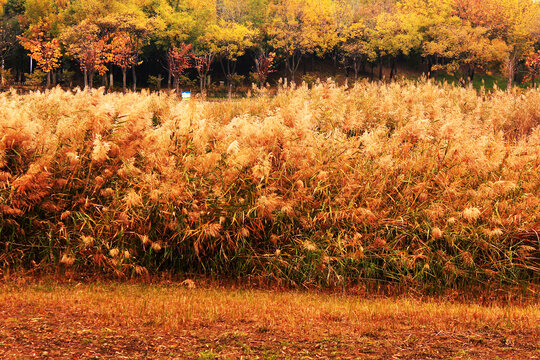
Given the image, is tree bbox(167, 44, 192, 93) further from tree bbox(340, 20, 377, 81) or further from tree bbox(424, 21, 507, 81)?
tree bbox(424, 21, 507, 81)

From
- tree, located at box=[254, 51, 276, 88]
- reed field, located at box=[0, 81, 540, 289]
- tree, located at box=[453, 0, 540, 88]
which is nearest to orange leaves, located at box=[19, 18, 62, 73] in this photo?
tree, located at box=[254, 51, 276, 88]

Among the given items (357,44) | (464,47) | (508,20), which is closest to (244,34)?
(357,44)

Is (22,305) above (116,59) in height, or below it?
below

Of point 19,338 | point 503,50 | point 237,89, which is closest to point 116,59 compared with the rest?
point 237,89

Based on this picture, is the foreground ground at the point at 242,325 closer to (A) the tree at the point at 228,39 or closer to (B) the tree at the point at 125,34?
(B) the tree at the point at 125,34

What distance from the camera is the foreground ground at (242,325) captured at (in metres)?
4.45

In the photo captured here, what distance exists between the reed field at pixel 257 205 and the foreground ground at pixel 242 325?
56cm

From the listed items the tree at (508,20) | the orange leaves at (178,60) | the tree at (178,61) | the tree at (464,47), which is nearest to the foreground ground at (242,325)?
the tree at (178,61)

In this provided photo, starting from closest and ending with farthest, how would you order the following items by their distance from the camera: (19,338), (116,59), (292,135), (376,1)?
(19,338) → (292,135) → (116,59) → (376,1)

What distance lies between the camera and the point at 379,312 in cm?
554

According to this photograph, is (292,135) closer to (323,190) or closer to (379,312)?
(323,190)

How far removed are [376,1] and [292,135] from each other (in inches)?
2117

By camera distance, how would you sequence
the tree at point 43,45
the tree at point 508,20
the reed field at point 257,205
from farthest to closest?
the tree at point 508,20 → the tree at point 43,45 → the reed field at point 257,205

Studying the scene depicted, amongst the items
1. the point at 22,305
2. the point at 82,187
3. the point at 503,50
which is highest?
the point at 503,50
